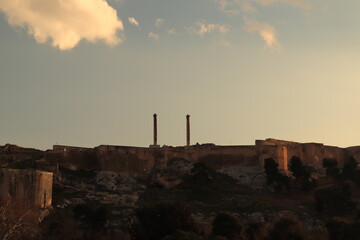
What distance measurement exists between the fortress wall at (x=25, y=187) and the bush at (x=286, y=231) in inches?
551

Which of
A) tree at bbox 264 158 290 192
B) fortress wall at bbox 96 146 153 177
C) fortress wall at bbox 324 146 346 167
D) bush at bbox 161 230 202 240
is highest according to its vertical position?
fortress wall at bbox 324 146 346 167

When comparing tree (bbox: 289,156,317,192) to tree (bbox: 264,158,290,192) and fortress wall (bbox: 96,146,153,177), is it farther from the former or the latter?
fortress wall (bbox: 96,146,153,177)

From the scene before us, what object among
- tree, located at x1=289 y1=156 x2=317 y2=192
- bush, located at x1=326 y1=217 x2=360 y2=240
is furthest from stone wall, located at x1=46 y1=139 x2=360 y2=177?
bush, located at x1=326 y1=217 x2=360 y2=240

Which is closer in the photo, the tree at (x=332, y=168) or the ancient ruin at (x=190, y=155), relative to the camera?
the ancient ruin at (x=190, y=155)

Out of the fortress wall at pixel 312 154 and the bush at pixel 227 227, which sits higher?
the fortress wall at pixel 312 154

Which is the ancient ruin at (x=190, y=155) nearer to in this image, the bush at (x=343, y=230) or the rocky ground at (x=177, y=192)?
the rocky ground at (x=177, y=192)

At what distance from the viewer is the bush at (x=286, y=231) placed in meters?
31.9

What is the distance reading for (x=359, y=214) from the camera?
132 ft

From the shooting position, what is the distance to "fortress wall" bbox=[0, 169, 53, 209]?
36.4 m

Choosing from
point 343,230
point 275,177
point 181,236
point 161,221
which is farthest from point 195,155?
point 181,236

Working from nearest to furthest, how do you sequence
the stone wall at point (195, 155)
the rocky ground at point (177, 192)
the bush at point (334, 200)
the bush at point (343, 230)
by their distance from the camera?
the bush at point (343, 230) → the rocky ground at point (177, 192) → the bush at point (334, 200) → the stone wall at point (195, 155)

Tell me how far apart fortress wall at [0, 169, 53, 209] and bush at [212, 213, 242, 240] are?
1066cm

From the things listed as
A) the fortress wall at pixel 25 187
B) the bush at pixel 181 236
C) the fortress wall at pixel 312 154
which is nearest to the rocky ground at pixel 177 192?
the fortress wall at pixel 25 187

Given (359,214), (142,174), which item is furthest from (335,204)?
(142,174)
